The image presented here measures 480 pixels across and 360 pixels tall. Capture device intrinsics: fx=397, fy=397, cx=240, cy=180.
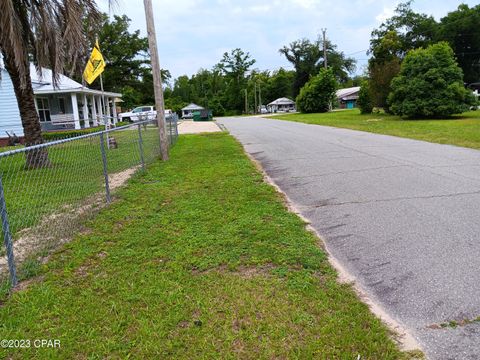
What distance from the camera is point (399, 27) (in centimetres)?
5641

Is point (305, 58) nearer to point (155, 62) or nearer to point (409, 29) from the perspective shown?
point (409, 29)

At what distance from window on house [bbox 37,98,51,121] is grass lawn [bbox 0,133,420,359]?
1032 inches

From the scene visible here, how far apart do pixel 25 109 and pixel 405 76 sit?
23.6 meters

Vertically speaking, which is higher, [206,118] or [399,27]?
[399,27]

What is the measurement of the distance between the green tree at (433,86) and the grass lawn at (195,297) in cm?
2322

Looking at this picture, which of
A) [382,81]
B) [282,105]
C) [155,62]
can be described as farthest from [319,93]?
[155,62]

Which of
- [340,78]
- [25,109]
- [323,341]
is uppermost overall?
[340,78]

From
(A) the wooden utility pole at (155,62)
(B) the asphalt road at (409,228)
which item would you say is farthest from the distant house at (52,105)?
(B) the asphalt road at (409,228)

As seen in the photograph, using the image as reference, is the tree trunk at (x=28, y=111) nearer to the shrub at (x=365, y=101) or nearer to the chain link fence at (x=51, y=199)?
the chain link fence at (x=51, y=199)

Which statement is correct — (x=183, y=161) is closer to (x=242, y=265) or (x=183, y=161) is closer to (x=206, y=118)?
(x=242, y=265)

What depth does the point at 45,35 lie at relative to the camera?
9.94 metres

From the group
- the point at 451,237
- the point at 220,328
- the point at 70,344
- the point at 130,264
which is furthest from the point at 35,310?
the point at 451,237

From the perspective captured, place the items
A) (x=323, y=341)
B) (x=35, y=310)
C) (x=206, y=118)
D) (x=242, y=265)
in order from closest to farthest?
(x=323, y=341) < (x=35, y=310) < (x=242, y=265) < (x=206, y=118)

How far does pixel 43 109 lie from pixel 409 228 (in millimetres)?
28986
